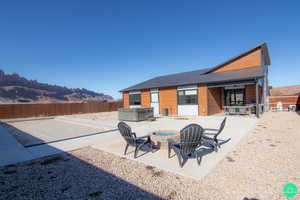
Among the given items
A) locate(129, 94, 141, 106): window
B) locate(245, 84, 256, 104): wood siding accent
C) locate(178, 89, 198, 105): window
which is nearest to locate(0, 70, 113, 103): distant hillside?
locate(129, 94, 141, 106): window

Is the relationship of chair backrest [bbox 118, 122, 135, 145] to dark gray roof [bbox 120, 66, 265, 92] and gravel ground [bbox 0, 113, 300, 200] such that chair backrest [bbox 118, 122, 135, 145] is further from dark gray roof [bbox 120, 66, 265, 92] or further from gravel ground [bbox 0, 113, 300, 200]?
dark gray roof [bbox 120, 66, 265, 92]

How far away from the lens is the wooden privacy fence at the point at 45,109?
16.0m

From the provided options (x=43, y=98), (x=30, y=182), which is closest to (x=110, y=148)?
(x=30, y=182)

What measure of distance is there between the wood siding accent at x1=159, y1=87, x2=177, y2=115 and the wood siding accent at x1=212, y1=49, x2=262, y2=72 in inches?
227

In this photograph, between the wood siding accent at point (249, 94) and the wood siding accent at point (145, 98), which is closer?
the wood siding accent at point (249, 94)

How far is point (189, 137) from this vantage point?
10.4 feet

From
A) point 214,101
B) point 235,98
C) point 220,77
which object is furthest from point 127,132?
Answer: point 235,98

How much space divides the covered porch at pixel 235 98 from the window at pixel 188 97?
1234 millimetres

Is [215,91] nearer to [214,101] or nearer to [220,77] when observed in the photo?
[214,101]

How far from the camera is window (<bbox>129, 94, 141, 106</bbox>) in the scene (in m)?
18.2

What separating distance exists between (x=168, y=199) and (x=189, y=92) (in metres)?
12.4

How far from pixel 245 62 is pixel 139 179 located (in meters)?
16.5

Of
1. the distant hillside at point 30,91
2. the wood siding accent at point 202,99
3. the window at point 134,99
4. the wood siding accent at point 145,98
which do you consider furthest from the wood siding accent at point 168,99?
the distant hillside at point 30,91

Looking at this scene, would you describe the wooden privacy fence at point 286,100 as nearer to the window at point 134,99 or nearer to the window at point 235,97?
the window at point 235,97
